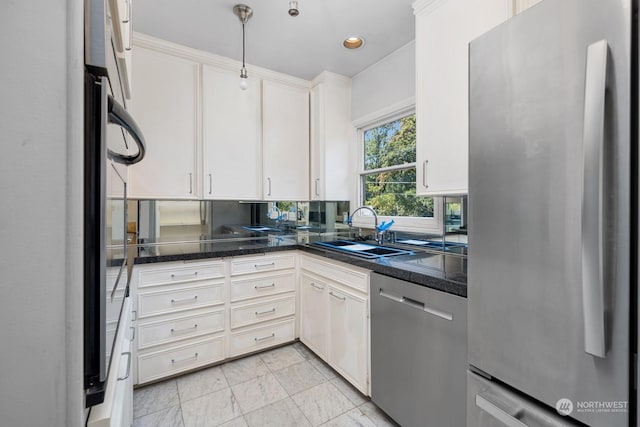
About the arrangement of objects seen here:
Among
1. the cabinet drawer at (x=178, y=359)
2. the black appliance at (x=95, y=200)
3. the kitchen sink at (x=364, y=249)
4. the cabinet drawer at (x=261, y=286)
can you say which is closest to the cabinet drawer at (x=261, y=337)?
the cabinet drawer at (x=178, y=359)

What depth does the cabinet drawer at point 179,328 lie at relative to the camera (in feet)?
6.32

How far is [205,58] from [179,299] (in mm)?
1988

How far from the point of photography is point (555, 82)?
2.75 feet

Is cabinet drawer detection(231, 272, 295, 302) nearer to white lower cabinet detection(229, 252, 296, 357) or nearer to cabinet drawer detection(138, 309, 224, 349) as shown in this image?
white lower cabinet detection(229, 252, 296, 357)

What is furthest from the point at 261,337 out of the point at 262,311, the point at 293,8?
the point at 293,8

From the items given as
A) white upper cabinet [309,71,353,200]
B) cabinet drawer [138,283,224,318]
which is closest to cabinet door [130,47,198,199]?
cabinet drawer [138,283,224,318]

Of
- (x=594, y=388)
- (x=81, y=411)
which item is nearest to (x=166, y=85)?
(x=81, y=411)

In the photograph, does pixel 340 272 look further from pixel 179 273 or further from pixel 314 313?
pixel 179 273

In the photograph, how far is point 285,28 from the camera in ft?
7.07

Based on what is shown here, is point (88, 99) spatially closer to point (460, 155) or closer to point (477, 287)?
point (477, 287)

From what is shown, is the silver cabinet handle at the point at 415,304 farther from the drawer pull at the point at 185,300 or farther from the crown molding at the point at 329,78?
the crown molding at the point at 329,78

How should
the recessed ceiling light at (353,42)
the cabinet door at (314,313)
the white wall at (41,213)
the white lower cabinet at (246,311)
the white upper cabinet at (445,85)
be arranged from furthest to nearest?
1. the recessed ceiling light at (353,42)
2. the cabinet door at (314,313)
3. the white lower cabinet at (246,311)
4. the white upper cabinet at (445,85)
5. the white wall at (41,213)

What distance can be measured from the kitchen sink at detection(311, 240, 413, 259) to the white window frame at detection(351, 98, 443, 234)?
284 millimetres

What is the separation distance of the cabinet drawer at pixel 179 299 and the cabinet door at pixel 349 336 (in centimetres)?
87
